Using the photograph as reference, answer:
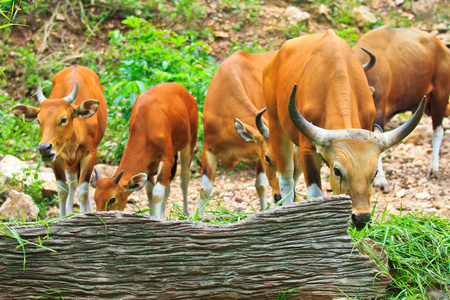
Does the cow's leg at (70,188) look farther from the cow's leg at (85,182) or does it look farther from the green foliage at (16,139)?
the green foliage at (16,139)

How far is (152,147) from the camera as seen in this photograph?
6.18 meters

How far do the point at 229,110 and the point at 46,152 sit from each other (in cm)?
238

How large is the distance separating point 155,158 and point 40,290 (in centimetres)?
315

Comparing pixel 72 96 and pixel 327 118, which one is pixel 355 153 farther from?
pixel 72 96

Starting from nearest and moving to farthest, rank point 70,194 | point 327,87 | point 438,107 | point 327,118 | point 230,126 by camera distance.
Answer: point 327,118
point 327,87
point 230,126
point 70,194
point 438,107

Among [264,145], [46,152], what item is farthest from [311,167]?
[46,152]

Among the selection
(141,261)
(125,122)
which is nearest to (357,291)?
(141,261)

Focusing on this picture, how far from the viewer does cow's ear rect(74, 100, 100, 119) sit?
20.3 feet

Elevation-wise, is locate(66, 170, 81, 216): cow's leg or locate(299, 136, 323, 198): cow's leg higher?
locate(299, 136, 323, 198): cow's leg

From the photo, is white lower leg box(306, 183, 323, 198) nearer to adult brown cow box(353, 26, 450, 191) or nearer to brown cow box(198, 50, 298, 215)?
brown cow box(198, 50, 298, 215)

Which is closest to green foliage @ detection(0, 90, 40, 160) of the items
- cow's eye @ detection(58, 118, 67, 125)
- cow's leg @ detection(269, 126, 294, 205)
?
cow's eye @ detection(58, 118, 67, 125)

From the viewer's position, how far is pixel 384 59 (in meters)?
7.27

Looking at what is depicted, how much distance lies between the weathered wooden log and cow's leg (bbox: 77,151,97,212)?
311cm

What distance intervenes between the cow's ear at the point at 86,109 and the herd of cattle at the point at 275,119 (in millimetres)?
12
